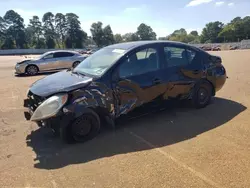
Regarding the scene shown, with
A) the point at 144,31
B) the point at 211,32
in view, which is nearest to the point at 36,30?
the point at 144,31

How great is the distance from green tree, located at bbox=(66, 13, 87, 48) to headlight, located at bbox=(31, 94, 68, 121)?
340ft

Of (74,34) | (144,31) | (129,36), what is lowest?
(129,36)

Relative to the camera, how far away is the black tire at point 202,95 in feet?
19.4

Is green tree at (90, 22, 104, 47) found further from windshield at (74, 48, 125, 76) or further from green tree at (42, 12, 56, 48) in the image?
windshield at (74, 48, 125, 76)

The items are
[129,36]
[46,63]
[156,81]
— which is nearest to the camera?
[156,81]

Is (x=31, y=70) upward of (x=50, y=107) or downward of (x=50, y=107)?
upward

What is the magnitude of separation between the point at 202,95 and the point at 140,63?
1.90 m

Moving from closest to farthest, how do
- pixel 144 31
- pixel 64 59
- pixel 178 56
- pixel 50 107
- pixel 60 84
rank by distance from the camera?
pixel 50 107 < pixel 60 84 < pixel 178 56 < pixel 64 59 < pixel 144 31

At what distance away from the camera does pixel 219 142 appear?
13.9ft

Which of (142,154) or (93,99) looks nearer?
(142,154)

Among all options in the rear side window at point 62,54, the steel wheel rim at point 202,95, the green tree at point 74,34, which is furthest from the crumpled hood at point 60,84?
the green tree at point 74,34

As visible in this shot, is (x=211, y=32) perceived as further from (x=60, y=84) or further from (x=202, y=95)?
(x=60, y=84)

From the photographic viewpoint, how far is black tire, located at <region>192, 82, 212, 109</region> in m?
5.93

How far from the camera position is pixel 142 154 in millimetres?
3914
